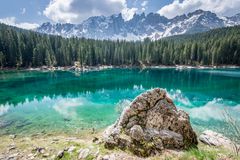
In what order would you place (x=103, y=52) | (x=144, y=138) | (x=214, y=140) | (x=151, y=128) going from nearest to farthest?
(x=144, y=138), (x=151, y=128), (x=214, y=140), (x=103, y=52)

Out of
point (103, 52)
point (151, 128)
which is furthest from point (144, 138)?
point (103, 52)

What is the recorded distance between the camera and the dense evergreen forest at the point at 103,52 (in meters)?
94.4

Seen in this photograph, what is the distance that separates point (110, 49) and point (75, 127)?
107715 millimetres

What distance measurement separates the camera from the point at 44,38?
4407 inches

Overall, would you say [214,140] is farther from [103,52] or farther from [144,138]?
[103,52]

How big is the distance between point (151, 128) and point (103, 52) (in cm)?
11185

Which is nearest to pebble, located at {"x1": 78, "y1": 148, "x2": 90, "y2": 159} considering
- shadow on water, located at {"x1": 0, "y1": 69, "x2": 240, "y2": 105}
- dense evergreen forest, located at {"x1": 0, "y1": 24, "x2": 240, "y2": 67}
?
shadow on water, located at {"x1": 0, "y1": 69, "x2": 240, "y2": 105}

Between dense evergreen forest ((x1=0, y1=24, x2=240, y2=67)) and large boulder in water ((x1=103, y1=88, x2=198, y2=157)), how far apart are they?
91.8m

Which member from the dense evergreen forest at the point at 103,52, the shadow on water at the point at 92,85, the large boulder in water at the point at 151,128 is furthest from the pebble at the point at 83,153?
the dense evergreen forest at the point at 103,52

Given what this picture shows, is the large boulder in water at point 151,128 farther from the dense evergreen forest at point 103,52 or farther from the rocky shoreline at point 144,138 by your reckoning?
the dense evergreen forest at point 103,52

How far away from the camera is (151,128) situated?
10977 mm

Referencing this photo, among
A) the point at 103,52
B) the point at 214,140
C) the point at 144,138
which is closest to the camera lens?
the point at 144,138

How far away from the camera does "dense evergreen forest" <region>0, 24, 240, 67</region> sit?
310ft

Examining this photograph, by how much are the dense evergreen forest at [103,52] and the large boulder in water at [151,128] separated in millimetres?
91849
